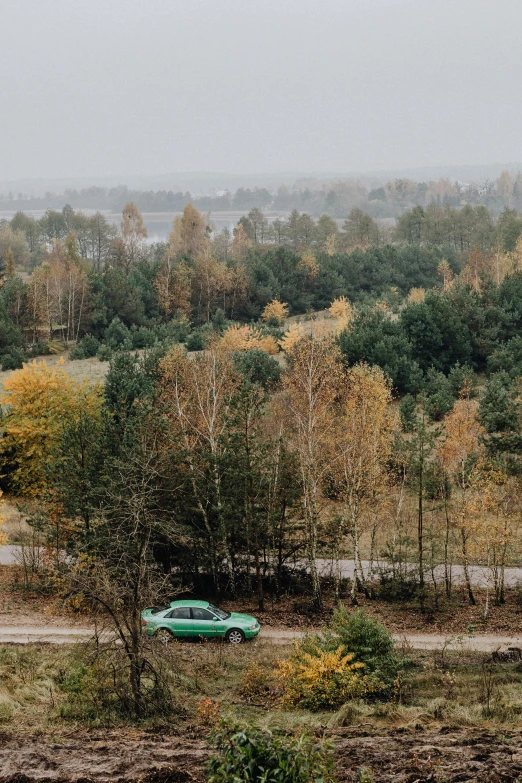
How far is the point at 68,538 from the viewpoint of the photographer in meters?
25.5

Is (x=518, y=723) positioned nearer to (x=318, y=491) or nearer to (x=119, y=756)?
(x=119, y=756)

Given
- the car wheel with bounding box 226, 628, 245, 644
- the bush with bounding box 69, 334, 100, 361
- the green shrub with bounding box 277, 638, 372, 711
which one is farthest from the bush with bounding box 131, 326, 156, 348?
the green shrub with bounding box 277, 638, 372, 711

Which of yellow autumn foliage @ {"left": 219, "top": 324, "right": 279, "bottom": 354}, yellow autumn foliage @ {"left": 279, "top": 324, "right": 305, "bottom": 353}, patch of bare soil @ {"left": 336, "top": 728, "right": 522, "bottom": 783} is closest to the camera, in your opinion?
patch of bare soil @ {"left": 336, "top": 728, "right": 522, "bottom": 783}

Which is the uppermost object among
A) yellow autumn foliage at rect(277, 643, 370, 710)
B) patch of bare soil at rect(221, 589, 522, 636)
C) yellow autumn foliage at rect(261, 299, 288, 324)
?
yellow autumn foliage at rect(261, 299, 288, 324)

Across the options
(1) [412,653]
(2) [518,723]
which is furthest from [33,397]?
(2) [518,723]

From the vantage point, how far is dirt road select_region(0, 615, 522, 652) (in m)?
21.2

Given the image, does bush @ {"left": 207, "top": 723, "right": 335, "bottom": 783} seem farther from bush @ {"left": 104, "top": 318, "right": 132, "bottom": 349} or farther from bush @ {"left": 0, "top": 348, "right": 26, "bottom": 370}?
bush @ {"left": 104, "top": 318, "right": 132, "bottom": 349}

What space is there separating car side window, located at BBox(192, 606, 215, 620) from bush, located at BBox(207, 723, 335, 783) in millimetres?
12798

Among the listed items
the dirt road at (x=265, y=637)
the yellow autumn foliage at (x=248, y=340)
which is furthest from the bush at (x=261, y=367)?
the dirt road at (x=265, y=637)

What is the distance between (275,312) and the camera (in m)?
82.5

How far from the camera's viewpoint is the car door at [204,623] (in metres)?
21.6

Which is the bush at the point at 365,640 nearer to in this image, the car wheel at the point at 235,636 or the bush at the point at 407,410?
the car wheel at the point at 235,636

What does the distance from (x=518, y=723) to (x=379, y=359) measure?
3990 cm

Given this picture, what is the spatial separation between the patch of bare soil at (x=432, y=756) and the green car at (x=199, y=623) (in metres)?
8.19
